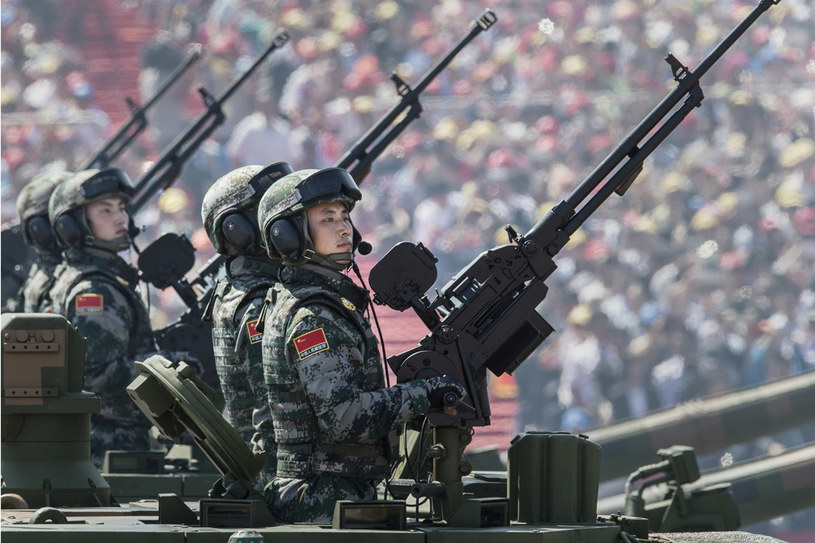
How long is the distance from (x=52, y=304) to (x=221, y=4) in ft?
34.5

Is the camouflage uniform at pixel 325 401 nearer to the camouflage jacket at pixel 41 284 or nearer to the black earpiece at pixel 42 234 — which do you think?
the camouflage jacket at pixel 41 284

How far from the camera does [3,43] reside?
20.4 m

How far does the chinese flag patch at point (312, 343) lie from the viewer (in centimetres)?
542

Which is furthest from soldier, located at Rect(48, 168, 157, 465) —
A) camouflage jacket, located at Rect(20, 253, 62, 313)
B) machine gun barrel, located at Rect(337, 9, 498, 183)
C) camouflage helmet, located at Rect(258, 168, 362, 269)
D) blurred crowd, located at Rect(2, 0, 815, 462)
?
blurred crowd, located at Rect(2, 0, 815, 462)

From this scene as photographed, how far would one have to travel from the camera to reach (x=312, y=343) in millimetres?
5430

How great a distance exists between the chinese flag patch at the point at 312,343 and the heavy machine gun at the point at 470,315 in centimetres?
44

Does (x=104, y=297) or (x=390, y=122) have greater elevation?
(x=390, y=122)

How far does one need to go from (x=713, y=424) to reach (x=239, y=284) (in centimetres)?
413

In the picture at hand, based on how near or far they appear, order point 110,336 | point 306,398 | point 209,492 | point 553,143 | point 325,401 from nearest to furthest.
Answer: point 325,401 < point 306,398 < point 209,492 < point 110,336 < point 553,143

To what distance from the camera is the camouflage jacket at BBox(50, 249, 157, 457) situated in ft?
30.9

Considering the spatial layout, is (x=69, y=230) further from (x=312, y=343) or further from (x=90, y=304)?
(x=312, y=343)

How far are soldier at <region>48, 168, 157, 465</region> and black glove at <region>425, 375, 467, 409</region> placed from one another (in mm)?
4141

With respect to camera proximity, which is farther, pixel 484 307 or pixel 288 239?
pixel 484 307

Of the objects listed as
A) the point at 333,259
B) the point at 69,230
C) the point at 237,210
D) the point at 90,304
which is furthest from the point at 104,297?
the point at 333,259
